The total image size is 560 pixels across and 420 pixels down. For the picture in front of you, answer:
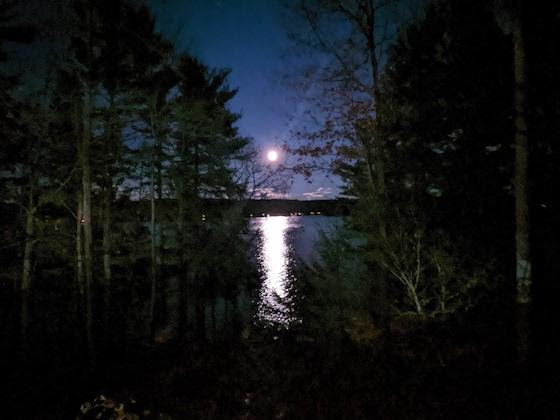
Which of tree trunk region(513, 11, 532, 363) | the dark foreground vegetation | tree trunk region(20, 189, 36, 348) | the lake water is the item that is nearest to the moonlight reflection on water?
the lake water

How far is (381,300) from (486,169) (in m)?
5.43

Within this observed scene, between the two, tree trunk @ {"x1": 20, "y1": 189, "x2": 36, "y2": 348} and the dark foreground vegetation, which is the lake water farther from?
tree trunk @ {"x1": 20, "y1": 189, "x2": 36, "y2": 348}

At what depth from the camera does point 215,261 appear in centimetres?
2120

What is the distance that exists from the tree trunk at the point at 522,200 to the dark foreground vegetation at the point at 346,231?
2 centimetres

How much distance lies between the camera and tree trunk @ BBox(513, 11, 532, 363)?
603cm

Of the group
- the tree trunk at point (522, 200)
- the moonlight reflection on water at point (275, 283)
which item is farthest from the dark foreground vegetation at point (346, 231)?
the moonlight reflection on water at point (275, 283)

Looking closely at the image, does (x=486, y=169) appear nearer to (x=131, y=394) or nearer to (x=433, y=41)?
(x=433, y=41)

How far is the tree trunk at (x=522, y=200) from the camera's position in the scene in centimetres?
603

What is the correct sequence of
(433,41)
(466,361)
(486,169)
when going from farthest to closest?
1. (433,41)
2. (486,169)
3. (466,361)

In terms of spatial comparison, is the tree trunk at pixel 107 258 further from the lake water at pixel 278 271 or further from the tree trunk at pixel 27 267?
the lake water at pixel 278 271

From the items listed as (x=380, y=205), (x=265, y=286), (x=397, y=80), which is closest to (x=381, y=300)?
(x=380, y=205)

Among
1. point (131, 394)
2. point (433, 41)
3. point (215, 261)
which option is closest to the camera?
point (131, 394)

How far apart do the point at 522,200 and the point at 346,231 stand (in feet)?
36.4

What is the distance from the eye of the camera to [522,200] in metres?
6.07
